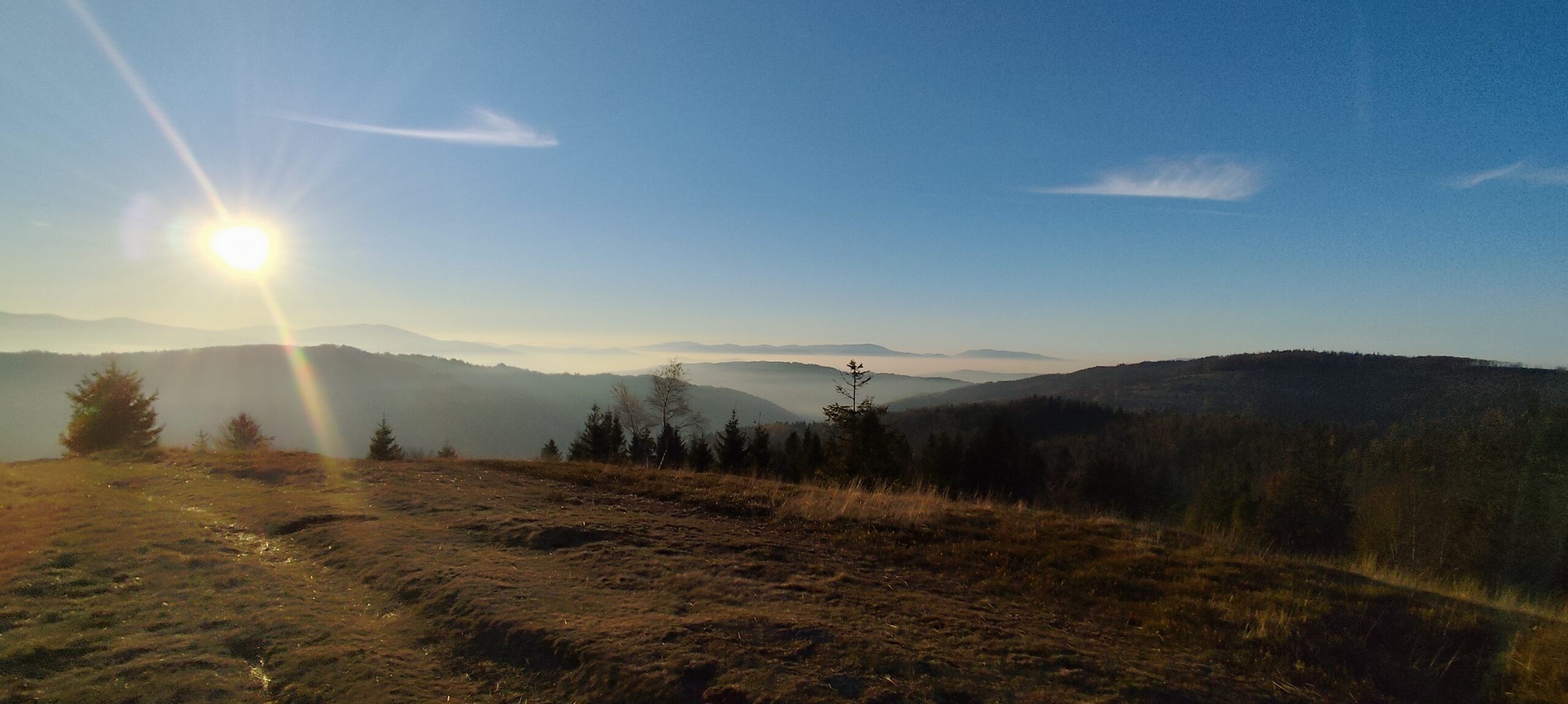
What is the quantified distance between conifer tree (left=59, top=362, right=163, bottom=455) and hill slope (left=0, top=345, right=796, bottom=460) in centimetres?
9803

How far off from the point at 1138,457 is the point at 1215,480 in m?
51.4

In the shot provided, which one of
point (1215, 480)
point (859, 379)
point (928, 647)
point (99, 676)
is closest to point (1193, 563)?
point (928, 647)

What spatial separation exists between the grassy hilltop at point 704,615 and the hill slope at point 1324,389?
347 ft

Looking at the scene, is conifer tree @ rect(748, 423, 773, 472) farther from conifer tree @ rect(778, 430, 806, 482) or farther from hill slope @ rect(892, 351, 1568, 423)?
hill slope @ rect(892, 351, 1568, 423)

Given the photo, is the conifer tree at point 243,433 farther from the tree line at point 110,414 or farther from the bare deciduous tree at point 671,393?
the bare deciduous tree at point 671,393

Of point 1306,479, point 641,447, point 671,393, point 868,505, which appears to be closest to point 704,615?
point 868,505

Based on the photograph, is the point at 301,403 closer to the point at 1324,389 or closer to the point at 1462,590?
the point at 1462,590

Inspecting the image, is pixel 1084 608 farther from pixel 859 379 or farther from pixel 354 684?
pixel 859 379

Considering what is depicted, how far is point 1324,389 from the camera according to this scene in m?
158

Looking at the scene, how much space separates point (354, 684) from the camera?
4.05 m

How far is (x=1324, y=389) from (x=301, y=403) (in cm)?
27570

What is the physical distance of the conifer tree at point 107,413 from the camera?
24.1m

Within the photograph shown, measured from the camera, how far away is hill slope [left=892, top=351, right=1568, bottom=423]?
4423 inches

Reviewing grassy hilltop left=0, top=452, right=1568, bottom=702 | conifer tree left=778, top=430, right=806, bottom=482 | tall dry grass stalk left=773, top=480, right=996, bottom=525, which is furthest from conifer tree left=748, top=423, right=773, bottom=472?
grassy hilltop left=0, top=452, right=1568, bottom=702
